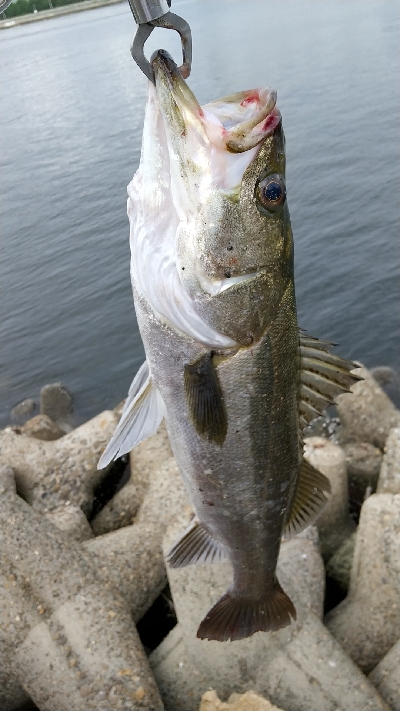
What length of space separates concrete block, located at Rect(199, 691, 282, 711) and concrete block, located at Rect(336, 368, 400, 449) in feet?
14.1

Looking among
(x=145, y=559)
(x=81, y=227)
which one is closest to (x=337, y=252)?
(x=81, y=227)

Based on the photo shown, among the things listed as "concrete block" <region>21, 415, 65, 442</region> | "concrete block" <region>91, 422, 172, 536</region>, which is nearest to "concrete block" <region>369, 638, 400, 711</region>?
"concrete block" <region>91, 422, 172, 536</region>

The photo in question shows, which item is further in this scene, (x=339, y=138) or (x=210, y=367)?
(x=339, y=138)

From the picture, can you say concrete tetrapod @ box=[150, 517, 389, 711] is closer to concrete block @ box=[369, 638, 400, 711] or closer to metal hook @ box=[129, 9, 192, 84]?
concrete block @ box=[369, 638, 400, 711]

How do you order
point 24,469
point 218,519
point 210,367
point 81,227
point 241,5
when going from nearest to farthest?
1. point 210,367
2. point 218,519
3. point 24,469
4. point 81,227
5. point 241,5

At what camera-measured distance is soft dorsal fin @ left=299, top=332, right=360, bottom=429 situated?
333 centimetres

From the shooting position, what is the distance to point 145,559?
544 cm

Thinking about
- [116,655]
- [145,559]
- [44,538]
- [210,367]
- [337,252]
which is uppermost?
[210,367]

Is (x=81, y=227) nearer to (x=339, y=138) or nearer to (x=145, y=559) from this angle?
(x=339, y=138)

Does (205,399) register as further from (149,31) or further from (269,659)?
(269,659)

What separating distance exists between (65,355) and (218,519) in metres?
9.90

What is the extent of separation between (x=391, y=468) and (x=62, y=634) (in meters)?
3.35

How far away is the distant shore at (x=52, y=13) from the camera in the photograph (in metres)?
76.8

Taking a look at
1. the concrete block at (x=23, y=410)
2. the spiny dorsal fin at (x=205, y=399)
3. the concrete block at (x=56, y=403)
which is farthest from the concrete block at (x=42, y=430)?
the spiny dorsal fin at (x=205, y=399)
